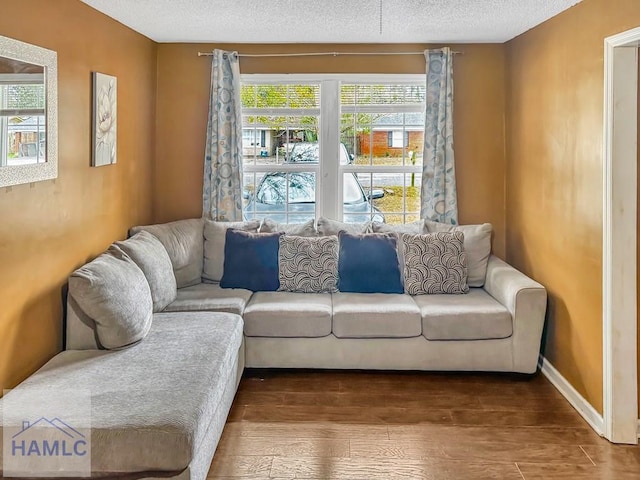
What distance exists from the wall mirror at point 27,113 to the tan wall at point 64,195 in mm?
71

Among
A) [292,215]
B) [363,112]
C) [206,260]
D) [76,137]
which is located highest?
[363,112]

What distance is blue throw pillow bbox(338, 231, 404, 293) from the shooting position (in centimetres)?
424

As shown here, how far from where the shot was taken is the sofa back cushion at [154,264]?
3578mm

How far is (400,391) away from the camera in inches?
144

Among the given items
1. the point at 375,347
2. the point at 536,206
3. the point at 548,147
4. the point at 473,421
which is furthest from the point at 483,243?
the point at 473,421

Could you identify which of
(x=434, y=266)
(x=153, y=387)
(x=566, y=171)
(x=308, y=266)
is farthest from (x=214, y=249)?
(x=566, y=171)

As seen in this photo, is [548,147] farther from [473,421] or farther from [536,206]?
[473,421]

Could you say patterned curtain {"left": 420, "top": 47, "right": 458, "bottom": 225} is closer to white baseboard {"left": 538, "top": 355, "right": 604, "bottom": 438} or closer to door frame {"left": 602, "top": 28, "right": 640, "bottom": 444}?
white baseboard {"left": 538, "top": 355, "right": 604, "bottom": 438}

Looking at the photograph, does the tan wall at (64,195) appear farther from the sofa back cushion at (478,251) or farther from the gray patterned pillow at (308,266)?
the sofa back cushion at (478,251)

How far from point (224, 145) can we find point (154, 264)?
142 centimetres

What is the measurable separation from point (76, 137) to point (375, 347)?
87.8 inches

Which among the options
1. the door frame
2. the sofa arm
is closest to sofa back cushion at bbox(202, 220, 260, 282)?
the sofa arm

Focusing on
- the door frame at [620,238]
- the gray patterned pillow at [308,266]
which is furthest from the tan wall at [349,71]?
the door frame at [620,238]

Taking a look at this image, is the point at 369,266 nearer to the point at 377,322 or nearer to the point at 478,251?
the point at 377,322
